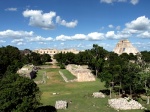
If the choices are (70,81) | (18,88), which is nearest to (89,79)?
(70,81)

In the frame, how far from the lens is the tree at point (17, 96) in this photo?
23092 mm

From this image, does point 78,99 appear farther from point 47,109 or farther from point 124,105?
point 124,105

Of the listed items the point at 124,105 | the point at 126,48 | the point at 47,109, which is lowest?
the point at 47,109

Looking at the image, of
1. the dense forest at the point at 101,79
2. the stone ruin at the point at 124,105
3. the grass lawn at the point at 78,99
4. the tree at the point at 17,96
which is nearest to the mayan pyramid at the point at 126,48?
the dense forest at the point at 101,79

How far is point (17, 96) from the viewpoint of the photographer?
78.0ft

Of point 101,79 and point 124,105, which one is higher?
point 101,79

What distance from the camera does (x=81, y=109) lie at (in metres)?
32.0

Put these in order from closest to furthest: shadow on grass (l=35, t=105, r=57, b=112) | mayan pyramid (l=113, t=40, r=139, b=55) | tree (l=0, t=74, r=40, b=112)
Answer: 1. tree (l=0, t=74, r=40, b=112)
2. shadow on grass (l=35, t=105, r=57, b=112)
3. mayan pyramid (l=113, t=40, r=139, b=55)

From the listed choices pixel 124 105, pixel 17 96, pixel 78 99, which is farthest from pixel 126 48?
pixel 17 96

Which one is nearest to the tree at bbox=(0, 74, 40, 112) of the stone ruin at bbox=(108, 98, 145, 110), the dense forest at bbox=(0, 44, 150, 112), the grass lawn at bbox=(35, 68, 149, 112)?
the dense forest at bbox=(0, 44, 150, 112)

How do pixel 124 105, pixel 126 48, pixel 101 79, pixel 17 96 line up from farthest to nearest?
pixel 126 48
pixel 101 79
pixel 124 105
pixel 17 96

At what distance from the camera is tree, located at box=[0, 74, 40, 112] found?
2309 centimetres

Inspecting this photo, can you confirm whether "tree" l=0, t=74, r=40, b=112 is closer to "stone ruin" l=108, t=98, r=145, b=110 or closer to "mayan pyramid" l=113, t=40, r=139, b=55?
"stone ruin" l=108, t=98, r=145, b=110

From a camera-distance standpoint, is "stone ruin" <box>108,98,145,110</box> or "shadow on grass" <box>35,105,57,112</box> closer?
"shadow on grass" <box>35,105,57,112</box>
